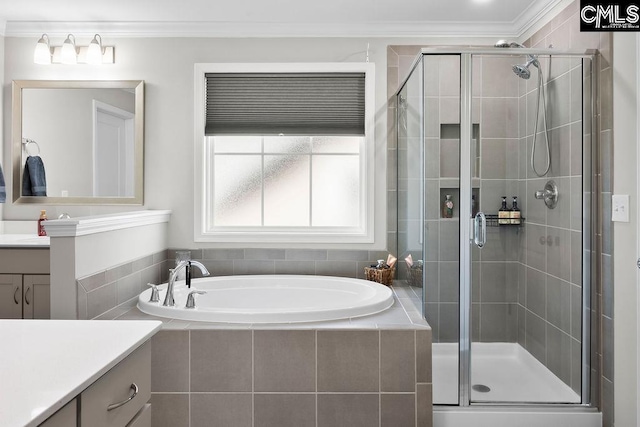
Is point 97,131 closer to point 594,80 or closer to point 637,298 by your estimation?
point 594,80

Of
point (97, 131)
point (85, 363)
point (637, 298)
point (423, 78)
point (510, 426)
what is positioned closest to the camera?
point (85, 363)

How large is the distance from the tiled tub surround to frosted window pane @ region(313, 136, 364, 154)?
1647 millimetres

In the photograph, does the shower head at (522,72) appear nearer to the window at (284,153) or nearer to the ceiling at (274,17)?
the ceiling at (274,17)

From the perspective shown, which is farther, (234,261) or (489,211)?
(234,261)

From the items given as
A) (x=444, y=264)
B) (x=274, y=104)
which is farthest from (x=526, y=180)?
(x=274, y=104)

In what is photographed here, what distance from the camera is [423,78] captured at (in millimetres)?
2475

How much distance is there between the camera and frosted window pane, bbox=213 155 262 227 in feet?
11.3

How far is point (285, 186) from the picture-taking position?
11.3ft

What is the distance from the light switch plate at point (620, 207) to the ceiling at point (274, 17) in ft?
4.26

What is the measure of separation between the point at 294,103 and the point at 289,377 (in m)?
1.98

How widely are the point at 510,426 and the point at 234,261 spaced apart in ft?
6.65

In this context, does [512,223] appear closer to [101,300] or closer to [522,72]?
[522,72]

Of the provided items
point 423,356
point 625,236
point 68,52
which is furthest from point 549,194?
point 68,52

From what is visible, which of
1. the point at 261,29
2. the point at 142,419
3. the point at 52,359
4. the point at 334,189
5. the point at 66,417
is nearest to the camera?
the point at 66,417
